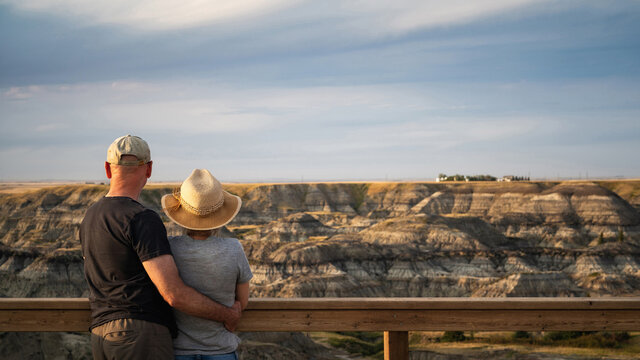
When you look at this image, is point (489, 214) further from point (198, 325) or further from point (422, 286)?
point (198, 325)

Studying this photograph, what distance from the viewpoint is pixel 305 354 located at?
37.1 meters

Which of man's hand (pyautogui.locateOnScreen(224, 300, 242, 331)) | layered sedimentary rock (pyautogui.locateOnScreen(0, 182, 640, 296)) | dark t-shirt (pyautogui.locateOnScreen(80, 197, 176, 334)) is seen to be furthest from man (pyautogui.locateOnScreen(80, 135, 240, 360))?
layered sedimentary rock (pyautogui.locateOnScreen(0, 182, 640, 296))

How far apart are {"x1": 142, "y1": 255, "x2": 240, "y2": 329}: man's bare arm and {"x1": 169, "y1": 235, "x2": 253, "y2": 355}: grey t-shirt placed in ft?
0.26

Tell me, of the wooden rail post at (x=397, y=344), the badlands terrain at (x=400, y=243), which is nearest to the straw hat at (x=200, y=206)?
the wooden rail post at (x=397, y=344)

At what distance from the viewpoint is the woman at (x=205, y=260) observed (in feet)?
10.3

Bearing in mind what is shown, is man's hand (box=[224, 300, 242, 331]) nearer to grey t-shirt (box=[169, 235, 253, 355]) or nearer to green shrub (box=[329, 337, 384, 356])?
grey t-shirt (box=[169, 235, 253, 355])

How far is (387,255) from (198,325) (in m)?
70.0

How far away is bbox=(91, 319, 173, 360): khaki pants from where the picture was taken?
299cm

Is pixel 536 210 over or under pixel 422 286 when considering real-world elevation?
over

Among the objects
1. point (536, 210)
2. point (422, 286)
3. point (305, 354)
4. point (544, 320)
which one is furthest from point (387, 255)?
point (544, 320)

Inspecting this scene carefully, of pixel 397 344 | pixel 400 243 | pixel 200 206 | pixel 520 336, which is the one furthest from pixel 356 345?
pixel 200 206

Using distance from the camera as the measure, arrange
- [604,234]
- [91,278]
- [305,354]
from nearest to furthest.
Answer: [91,278], [305,354], [604,234]

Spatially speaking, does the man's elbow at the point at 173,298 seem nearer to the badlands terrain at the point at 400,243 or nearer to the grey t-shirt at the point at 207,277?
the grey t-shirt at the point at 207,277

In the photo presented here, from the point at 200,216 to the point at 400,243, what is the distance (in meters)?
78.7
